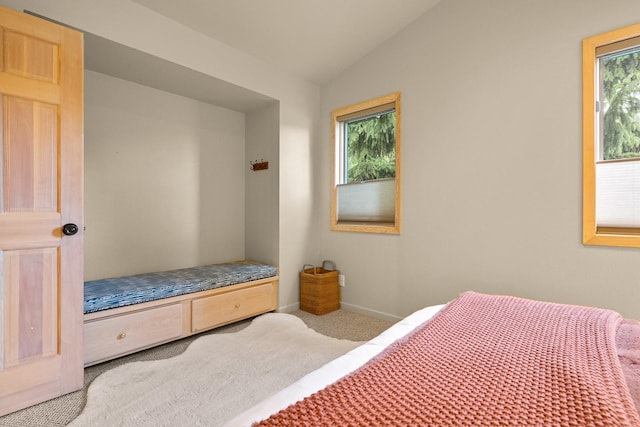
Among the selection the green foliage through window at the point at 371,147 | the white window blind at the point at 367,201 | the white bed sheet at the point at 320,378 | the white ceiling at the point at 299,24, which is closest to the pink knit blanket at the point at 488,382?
the white bed sheet at the point at 320,378

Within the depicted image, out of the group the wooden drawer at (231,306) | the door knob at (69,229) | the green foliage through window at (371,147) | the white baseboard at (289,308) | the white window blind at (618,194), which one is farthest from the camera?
the white baseboard at (289,308)

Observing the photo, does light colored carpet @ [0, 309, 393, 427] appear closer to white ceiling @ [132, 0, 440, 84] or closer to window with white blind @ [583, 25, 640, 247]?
window with white blind @ [583, 25, 640, 247]

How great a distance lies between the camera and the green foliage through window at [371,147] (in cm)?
320

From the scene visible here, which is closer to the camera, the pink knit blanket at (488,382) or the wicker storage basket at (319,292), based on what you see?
the pink knit blanket at (488,382)

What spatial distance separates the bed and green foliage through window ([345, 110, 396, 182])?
141 cm

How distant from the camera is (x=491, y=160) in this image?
2.46m

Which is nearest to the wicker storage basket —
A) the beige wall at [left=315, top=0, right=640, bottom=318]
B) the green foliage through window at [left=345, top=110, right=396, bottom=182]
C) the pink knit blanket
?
the beige wall at [left=315, top=0, right=640, bottom=318]

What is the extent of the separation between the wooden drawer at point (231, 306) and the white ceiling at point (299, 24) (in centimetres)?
223

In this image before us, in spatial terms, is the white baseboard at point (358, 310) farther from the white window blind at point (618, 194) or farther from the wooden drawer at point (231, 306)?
the white window blind at point (618, 194)

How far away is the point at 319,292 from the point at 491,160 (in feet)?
6.41

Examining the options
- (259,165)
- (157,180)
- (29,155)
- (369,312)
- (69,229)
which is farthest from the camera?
(259,165)

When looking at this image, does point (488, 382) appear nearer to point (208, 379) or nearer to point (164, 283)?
point (208, 379)

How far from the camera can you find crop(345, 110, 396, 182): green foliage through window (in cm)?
320

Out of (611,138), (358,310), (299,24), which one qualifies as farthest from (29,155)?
(611,138)
